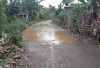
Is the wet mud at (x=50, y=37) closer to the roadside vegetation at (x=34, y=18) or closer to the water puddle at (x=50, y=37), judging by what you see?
the water puddle at (x=50, y=37)

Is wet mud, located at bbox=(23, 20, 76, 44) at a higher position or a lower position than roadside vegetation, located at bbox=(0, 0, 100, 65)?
lower

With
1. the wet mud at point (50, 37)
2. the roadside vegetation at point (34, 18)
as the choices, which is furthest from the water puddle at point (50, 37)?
the roadside vegetation at point (34, 18)

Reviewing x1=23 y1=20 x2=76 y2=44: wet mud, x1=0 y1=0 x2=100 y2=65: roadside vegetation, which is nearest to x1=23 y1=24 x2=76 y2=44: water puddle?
x1=23 y1=20 x2=76 y2=44: wet mud

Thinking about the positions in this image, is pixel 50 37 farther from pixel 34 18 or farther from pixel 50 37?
pixel 34 18

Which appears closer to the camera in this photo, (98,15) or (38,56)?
(38,56)

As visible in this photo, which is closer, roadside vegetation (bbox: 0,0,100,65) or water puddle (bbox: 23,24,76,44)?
roadside vegetation (bbox: 0,0,100,65)

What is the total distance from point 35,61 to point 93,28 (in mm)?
6212

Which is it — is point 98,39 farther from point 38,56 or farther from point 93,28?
point 38,56

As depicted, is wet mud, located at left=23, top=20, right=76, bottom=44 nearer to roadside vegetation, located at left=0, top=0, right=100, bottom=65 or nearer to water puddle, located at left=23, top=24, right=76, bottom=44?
water puddle, located at left=23, top=24, right=76, bottom=44

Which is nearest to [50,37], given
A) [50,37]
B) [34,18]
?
[50,37]

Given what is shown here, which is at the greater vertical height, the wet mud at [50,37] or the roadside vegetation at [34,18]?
the roadside vegetation at [34,18]

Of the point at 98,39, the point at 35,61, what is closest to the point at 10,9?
the point at 98,39

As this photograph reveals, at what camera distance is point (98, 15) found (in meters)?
11.0

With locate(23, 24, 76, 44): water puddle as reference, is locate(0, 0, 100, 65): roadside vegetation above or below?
above
